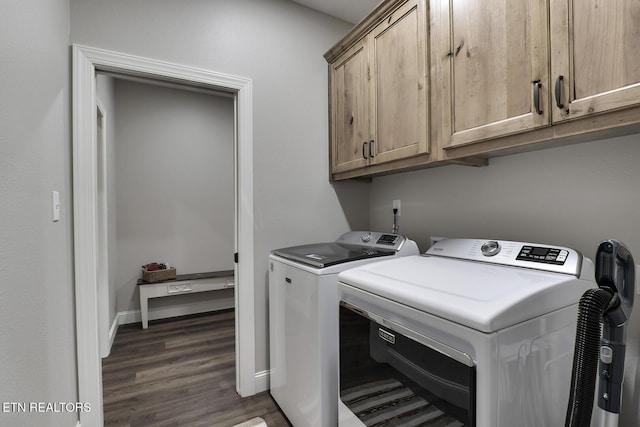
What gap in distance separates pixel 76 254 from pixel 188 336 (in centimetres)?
173

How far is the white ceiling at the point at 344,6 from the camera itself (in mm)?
2143

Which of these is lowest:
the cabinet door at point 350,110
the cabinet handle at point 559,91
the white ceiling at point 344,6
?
the cabinet handle at point 559,91

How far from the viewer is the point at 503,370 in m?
0.76

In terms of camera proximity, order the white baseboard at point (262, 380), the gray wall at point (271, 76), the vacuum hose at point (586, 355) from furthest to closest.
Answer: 1. the white baseboard at point (262, 380)
2. the gray wall at point (271, 76)
3. the vacuum hose at point (586, 355)

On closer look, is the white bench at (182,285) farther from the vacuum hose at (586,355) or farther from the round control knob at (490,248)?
the vacuum hose at (586,355)

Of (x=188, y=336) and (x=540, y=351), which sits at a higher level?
(x=540, y=351)

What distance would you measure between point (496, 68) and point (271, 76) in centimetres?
142

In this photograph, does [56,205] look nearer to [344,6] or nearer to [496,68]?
[496,68]

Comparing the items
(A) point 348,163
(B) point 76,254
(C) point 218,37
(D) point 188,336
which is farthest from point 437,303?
(D) point 188,336

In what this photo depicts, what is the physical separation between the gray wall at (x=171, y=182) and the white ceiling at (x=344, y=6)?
1.99 metres

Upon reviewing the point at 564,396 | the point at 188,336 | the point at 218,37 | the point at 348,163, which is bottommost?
the point at 188,336

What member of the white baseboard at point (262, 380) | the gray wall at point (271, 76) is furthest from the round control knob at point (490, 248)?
the white baseboard at point (262, 380)

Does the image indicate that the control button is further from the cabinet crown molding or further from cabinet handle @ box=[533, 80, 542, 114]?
the cabinet crown molding

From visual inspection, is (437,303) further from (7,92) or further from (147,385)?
(147,385)
